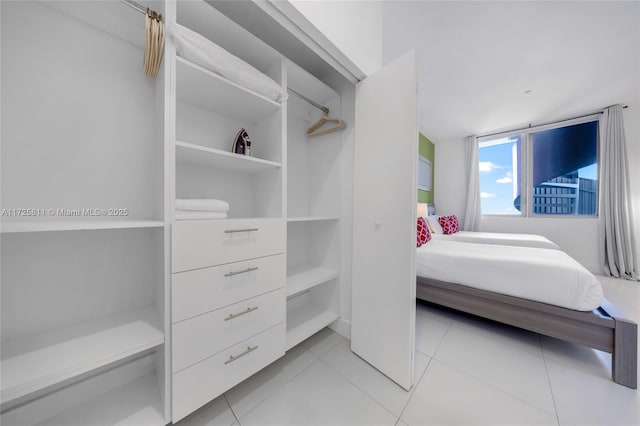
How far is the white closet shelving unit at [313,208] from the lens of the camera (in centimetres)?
160

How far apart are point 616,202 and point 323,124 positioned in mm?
4501

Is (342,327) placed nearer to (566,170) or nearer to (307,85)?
(307,85)

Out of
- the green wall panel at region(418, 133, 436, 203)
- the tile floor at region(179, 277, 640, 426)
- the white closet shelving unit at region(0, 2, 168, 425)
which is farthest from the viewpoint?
the green wall panel at region(418, 133, 436, 203)

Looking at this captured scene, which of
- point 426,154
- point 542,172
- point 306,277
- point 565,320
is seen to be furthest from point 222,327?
point 542,172

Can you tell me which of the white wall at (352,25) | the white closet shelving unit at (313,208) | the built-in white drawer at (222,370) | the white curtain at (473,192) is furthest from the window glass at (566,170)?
the built-in white drawer at (222,370)

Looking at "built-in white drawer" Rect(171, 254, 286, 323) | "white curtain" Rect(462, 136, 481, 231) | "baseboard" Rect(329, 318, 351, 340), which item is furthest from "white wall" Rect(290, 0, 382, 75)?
"white curtain" Rect(462, 136, 481, 231)

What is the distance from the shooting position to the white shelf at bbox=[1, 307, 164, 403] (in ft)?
2.04

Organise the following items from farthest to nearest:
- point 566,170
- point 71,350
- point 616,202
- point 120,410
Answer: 1. point 566,170
2. point 616,202
3. point 120,410
4. point 71,350

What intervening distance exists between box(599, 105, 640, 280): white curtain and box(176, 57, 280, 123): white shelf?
4.88 m

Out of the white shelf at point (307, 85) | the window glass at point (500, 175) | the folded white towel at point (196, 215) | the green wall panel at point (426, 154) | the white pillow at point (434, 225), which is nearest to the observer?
the folded white towel at point (196, 215)

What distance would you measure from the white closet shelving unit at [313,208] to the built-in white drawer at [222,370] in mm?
384

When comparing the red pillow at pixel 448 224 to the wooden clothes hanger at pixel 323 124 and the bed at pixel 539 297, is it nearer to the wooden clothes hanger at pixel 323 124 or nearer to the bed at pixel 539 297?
the bed at pixel 539 297

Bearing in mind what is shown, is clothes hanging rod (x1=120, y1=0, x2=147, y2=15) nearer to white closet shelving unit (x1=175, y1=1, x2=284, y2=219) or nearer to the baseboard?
white closet shelving unit (x1=175, y1=1, x2=284, y2=219)

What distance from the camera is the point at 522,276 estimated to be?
1526 millimetres
